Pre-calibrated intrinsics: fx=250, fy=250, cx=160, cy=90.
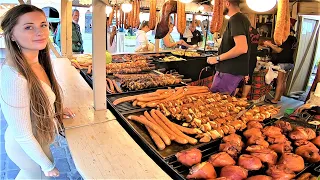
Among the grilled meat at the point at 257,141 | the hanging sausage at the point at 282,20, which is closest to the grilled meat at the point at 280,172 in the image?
the grilled meat at the point at 257,141

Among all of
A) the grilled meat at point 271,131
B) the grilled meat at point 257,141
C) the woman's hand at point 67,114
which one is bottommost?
the grilled meat at point 257,141

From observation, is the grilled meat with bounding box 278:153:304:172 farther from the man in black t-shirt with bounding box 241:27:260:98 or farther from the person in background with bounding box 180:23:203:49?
the person in background with bounding box 180:23:203:49

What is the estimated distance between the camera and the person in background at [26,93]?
150 cm

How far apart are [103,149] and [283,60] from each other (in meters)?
6.30

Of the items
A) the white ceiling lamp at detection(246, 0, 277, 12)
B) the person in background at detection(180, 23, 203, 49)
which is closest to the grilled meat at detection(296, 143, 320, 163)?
the white ceiling lamp at detection(246, 0, 277, 12)

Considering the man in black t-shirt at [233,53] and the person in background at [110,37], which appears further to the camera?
the person in background at [110,37]

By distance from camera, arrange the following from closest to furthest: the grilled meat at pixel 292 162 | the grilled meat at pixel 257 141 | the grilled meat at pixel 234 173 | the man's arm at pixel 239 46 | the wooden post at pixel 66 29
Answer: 1. the grilled meat at pixel 234 173
2. the grilled meat at pixel 292 162
3. the grilled meat at pixel 257 141
4. the man's arm at pixel 239 46
5. the wooden post at pixel 66 29

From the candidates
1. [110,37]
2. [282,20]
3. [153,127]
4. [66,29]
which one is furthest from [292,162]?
[110,37]

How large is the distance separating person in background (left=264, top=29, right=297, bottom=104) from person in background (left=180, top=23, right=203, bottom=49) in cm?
236

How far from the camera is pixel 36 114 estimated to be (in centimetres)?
162

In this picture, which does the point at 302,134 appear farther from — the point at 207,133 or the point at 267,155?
the point at 207,133

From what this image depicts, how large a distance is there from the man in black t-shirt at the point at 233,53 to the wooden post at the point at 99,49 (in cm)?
146

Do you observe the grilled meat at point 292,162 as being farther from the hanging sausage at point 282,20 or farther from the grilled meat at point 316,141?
the hanging sausage at point 282,20

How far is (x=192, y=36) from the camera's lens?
8117 millimetres
